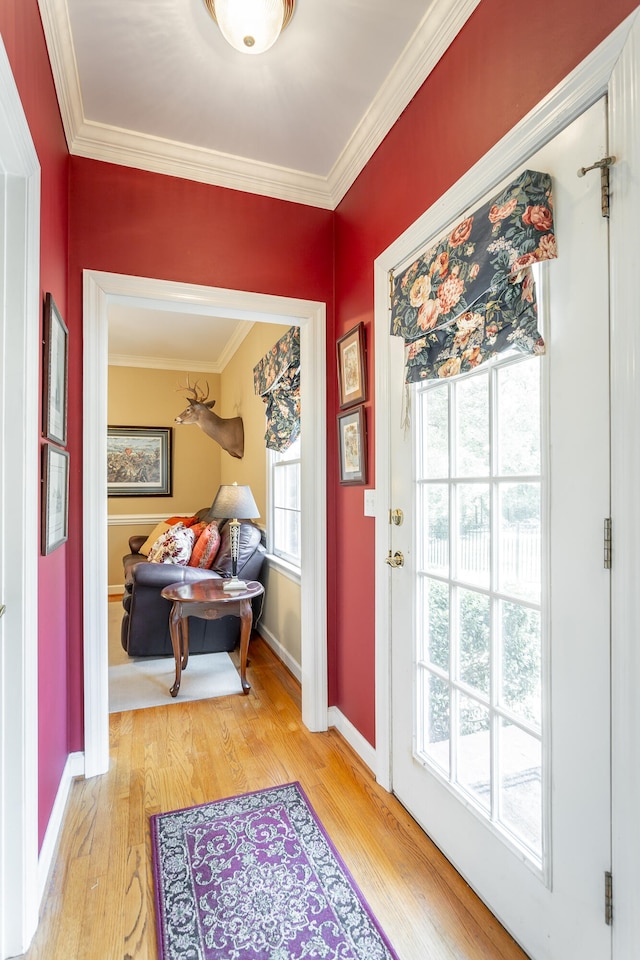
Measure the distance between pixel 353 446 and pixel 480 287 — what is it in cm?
101

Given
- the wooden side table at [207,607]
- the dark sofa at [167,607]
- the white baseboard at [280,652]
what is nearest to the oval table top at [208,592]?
the wooden side table at [207,607]

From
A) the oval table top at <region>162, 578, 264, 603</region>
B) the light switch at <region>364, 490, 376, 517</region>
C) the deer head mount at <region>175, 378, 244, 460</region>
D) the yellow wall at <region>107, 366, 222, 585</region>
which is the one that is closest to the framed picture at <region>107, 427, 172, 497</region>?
the yellow wall at <region>107, 366, 222, 585</region>

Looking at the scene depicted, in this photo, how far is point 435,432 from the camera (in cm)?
161

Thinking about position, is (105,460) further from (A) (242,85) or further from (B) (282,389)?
(A) (242,85)

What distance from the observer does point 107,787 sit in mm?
1932

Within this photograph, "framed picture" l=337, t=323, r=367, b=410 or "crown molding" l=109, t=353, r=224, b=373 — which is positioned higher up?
"crown molding" l=109, t=353, r=224, b=373

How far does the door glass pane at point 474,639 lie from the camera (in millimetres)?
1363

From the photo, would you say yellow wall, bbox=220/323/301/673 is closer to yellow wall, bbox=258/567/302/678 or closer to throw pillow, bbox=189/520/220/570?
yellow wall, bbox=258/567/302/678

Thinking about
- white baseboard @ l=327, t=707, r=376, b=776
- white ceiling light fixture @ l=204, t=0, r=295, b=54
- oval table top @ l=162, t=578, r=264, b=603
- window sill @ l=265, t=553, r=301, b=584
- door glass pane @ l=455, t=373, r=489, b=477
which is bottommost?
white baseboard @ l=327, t=707, r=376, b=776

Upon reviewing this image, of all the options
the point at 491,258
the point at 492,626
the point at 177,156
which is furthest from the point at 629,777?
the point at 177,156

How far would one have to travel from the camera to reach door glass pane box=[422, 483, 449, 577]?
→ 1.54 meters

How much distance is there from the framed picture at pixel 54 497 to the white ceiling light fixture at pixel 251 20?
1398mm

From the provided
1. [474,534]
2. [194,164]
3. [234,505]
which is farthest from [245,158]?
[234,505]

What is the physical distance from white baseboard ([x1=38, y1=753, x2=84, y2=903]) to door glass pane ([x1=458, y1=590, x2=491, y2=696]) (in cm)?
139
